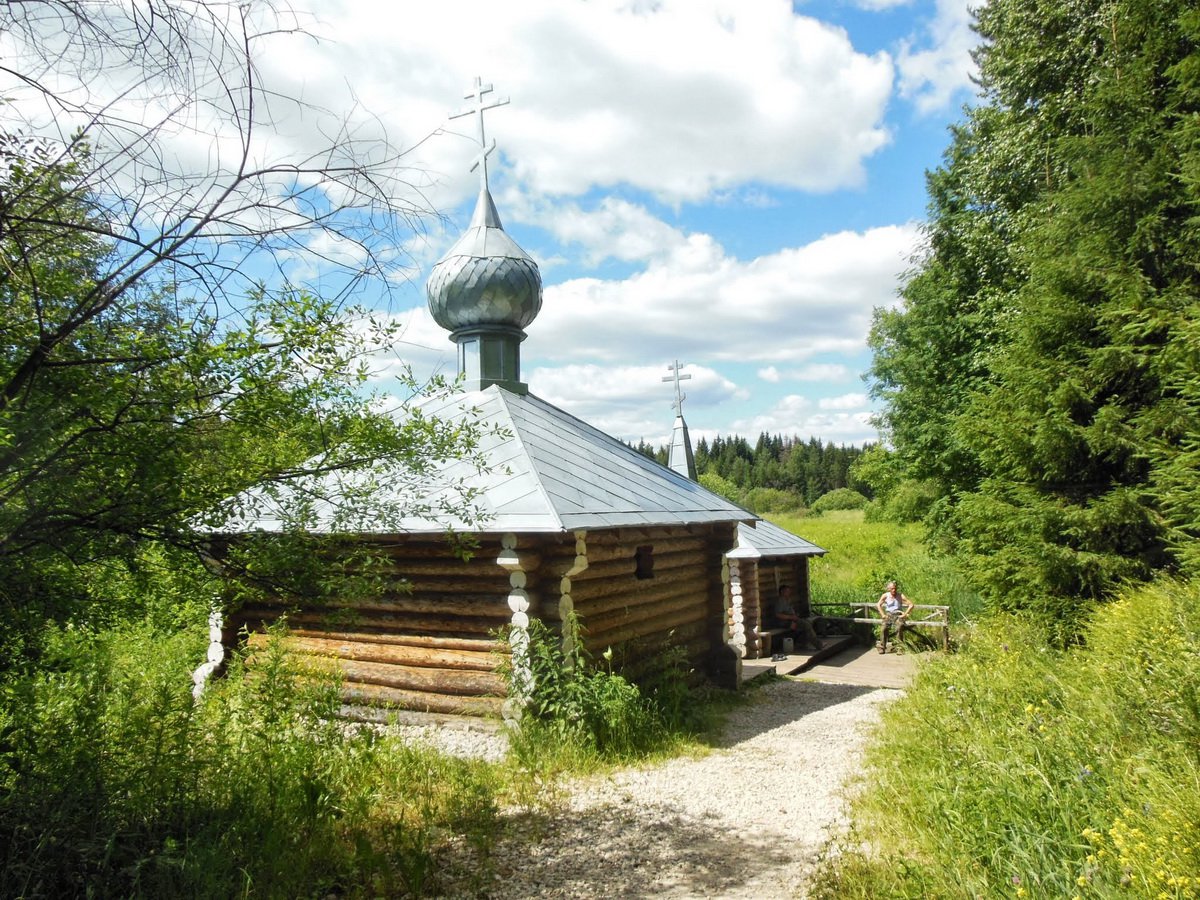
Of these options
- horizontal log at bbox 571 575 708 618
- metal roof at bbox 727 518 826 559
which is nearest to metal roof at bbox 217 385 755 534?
horizontal log at bbox 571 575 708 618

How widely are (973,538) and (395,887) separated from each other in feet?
31.1

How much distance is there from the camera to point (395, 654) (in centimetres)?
814

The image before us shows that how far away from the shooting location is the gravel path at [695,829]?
465 centimetres

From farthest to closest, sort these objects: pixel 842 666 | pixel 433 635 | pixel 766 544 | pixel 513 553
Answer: pixel 766 544 → pixel 842 666 → pixel 433 635 → pixel 513 553

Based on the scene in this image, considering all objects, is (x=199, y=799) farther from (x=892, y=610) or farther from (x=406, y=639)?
(x=892, y=610)

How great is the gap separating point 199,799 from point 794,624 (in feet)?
46.5

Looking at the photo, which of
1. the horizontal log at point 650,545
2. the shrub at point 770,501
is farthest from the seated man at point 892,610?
the shrub at point 770,501

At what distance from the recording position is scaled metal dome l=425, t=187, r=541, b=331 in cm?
1101

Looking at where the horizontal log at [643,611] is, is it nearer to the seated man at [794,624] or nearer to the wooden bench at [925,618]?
the wooden bench at [925,618]

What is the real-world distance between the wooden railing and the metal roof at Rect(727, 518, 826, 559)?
176 centimetres

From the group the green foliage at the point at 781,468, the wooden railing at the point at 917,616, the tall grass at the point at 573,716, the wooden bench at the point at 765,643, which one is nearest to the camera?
the tall grass at the point at 573,716

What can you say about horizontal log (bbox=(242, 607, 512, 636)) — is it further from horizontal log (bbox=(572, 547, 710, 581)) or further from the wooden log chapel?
horizontal log (bbox=(572, 547, 710, 581))

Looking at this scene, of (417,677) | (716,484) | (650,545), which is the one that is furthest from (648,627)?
(716,484)

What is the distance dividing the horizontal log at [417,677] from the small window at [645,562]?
2.58 m
